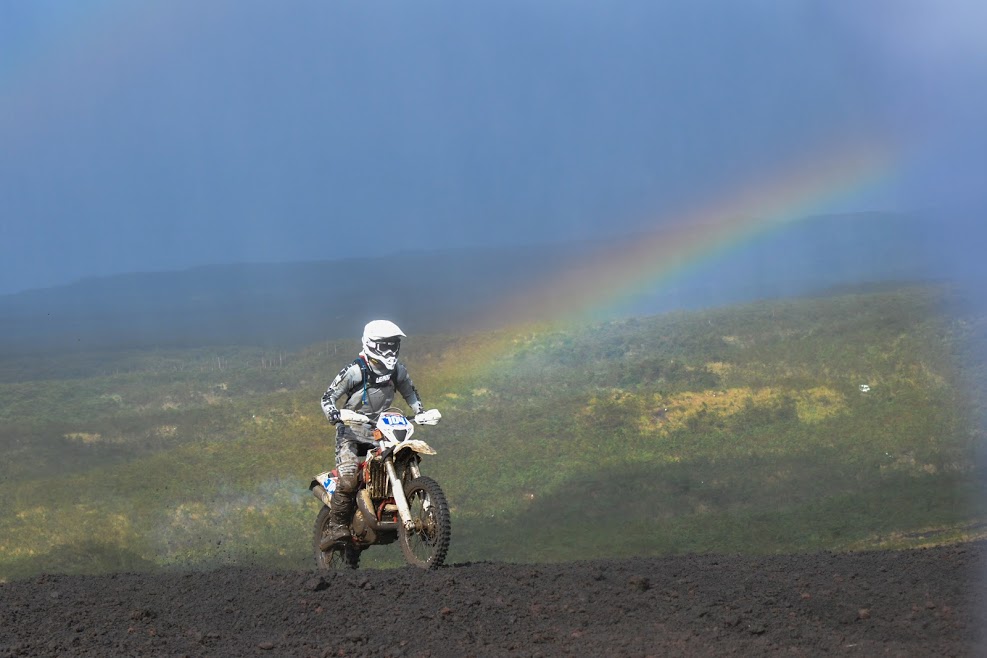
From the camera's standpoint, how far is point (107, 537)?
32656mm

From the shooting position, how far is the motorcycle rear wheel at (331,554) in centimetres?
1966

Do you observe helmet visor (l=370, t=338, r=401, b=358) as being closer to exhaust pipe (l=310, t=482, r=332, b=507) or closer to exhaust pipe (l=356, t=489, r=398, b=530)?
exhaust pipe (l=356, t=489, r=398, b=530)

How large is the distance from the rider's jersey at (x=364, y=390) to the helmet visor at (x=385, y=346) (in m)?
0.30

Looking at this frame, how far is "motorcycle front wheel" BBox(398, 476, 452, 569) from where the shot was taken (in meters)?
16.8

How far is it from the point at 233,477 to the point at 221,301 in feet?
156

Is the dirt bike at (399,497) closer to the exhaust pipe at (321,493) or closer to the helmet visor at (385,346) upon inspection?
the exhaust pipe at (321,493)

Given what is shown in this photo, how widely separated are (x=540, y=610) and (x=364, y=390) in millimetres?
5263

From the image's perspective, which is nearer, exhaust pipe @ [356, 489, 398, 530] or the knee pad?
exhaust pipe @ [356, 489, 398, 530]

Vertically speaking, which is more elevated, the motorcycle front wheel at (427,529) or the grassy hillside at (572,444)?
the grassy hillside at (572,444)

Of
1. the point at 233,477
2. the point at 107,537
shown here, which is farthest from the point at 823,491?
the point at 107,537

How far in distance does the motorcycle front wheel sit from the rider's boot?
146 cm

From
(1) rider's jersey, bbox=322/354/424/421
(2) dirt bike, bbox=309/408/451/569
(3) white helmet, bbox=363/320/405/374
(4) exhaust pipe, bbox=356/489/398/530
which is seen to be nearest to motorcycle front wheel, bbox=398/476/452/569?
(2) dirt bike, bbox=309/408/451/569

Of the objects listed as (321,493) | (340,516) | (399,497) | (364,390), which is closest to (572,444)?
(321,493)

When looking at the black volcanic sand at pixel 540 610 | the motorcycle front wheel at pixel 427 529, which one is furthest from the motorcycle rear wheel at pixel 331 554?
the motorcycle front wheel at pixel 427 529
